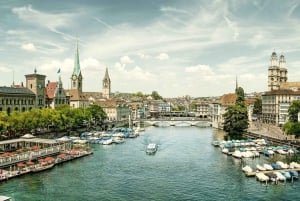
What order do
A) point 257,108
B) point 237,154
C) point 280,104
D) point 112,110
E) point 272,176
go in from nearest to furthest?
point 272,176 → point 237,154 → point 280,104 → point 112,110 → point 257,108

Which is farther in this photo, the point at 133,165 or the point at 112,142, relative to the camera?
the point at 112,142

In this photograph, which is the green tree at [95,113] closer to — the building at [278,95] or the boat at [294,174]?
the building at [278,95]

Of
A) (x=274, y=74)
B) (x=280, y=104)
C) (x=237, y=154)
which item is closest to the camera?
(x=237, y=154)

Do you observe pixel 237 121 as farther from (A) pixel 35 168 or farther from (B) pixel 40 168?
(A) pixel 35 168

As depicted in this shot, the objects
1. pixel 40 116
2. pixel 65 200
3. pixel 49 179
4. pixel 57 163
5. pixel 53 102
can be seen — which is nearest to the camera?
pixel 65 200

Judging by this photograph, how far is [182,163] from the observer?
6056 cm

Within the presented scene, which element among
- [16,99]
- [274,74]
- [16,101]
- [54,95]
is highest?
[274,74]

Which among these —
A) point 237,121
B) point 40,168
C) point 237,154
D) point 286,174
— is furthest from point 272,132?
point 40,168

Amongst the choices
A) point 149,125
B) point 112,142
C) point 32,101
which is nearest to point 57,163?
point 112,142

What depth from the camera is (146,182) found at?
4772cm

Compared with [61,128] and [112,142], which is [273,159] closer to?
[112,142]

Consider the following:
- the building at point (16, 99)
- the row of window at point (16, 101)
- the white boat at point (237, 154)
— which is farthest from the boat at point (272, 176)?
the row of window at point (16, 101)

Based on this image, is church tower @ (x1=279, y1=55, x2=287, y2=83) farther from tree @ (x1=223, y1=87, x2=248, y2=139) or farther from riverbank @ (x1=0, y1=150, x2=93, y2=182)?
riverbank @ (x1=0, y1=150, x2=93, y2=182)

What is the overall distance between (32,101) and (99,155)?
144ft
